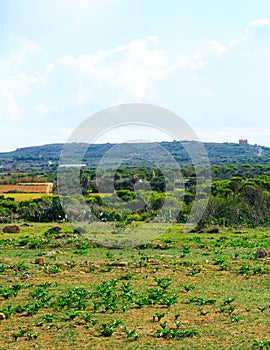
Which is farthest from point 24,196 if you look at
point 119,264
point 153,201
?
point 119,264

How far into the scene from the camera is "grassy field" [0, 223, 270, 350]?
998cm

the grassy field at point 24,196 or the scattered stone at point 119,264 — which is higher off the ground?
the grassy field at point 24,196

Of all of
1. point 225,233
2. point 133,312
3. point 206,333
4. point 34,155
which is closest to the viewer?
point 206,333

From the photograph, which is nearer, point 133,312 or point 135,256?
point 133,312

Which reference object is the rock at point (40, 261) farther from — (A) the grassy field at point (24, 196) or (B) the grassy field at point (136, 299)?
(A) the grassy field at point (24, 196)

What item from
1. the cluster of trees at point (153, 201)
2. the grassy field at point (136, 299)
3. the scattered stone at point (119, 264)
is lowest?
the grassy field at point (136, 299)

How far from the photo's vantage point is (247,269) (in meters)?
16.7

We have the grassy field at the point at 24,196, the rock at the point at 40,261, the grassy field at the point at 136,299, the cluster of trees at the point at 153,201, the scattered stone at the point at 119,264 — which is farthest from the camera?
the grassy field at the point at 24,196

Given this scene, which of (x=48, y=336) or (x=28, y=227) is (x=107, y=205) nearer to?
(x=28, y=227)

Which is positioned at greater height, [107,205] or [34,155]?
[34,155]

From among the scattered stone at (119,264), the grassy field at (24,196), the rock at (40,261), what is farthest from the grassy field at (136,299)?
the grassy field at (24,196)

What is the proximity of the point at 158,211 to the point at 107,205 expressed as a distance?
5.09 m

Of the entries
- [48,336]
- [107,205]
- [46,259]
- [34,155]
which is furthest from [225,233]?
[34,155]

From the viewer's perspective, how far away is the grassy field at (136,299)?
393 inches
